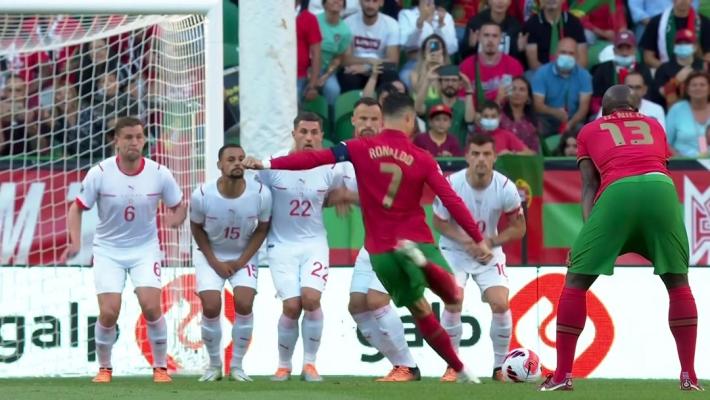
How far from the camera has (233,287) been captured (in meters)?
12.5

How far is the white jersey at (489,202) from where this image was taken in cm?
1256

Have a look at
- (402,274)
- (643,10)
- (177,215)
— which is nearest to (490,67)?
(643,10)

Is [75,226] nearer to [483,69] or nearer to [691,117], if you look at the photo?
[483,69]

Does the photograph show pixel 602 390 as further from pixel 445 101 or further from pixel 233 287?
pixel 445 101

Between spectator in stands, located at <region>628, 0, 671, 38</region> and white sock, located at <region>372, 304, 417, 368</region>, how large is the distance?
8.13 meters

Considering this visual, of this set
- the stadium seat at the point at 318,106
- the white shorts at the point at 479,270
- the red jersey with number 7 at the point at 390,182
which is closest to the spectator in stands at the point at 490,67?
the stadium seat at the point at 318,106

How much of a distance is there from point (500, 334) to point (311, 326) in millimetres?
1540

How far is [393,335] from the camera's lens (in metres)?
11.9

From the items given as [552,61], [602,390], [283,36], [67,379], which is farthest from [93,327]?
[552,61]

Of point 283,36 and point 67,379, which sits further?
point 283,36

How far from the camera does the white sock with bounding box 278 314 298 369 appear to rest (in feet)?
40.9

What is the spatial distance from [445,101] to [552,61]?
1.75m

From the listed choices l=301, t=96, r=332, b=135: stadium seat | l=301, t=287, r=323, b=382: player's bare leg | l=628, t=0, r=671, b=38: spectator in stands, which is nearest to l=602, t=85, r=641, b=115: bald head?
l=301, t=287, r=323, b=382: player's bare leg

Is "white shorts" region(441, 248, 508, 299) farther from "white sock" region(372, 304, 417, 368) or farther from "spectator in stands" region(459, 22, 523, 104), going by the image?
"spectator in stands" region(459, 22, 523, 104)
